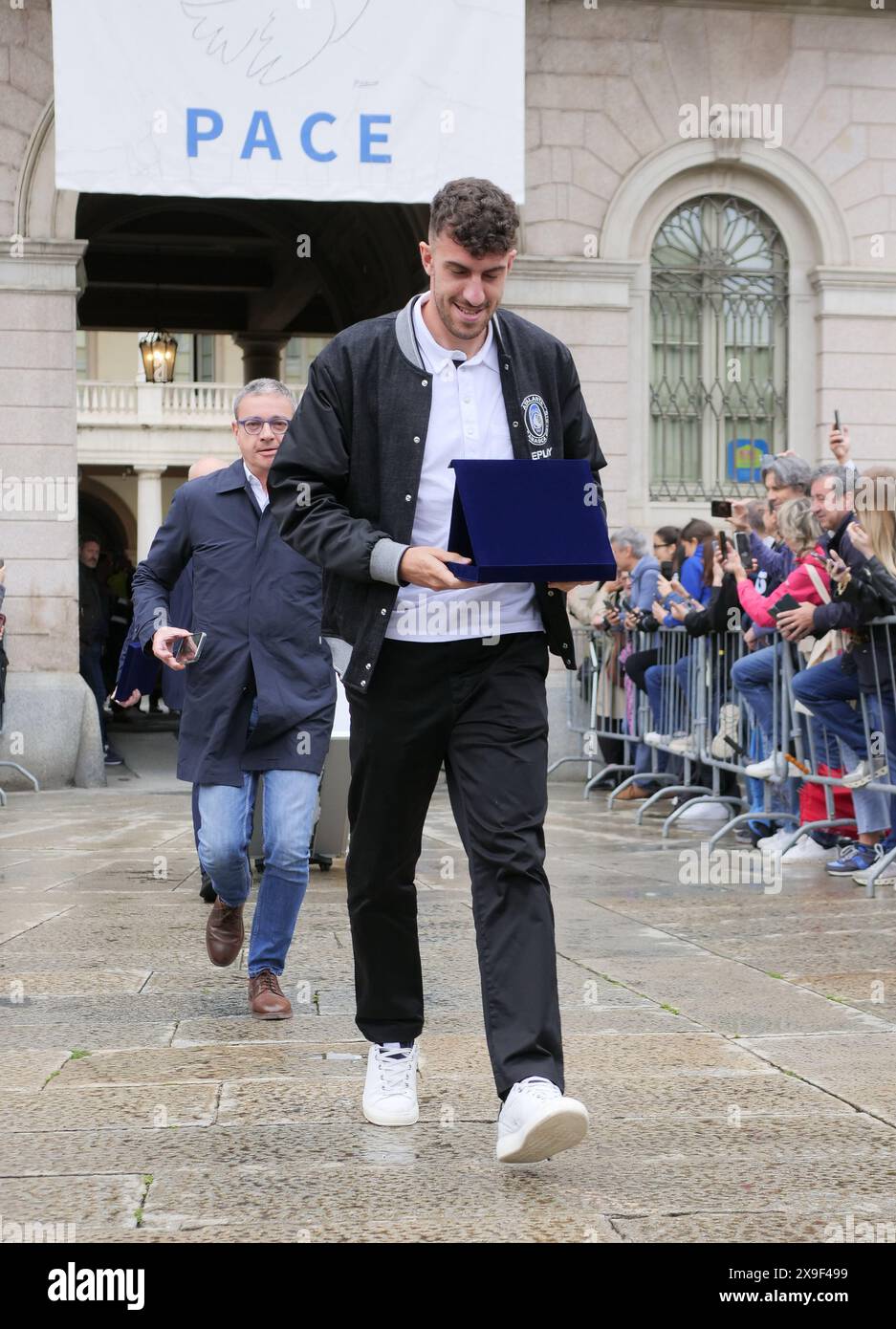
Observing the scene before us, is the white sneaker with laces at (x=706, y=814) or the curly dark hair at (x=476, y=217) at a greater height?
the curly dark hair at (x=476, y=217)

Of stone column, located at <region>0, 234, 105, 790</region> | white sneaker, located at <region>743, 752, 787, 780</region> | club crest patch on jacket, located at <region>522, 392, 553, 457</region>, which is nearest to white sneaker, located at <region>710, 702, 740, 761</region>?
white sneaker, located at <region>743, 752, 787, 780</region>

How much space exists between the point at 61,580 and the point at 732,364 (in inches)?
233

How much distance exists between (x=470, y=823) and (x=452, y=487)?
2.39 feet

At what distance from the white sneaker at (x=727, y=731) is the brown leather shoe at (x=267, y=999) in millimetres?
5179

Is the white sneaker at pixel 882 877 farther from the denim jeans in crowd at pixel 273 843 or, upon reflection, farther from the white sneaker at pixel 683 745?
the denim jeans in crowd at pixel 273 843

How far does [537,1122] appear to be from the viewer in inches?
138

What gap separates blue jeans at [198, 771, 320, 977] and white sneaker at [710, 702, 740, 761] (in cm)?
508

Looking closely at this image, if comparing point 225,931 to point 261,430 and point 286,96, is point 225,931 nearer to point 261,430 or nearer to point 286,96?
point 261,430

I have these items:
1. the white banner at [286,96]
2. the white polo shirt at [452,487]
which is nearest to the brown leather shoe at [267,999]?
the white polo shirt at [452,487]

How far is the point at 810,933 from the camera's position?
6.81 meters

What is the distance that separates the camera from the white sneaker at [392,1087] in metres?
4.00

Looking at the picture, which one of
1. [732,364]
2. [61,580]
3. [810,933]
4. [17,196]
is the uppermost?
[17,196]

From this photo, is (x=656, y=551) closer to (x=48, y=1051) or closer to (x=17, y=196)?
(x=17, y=196)
